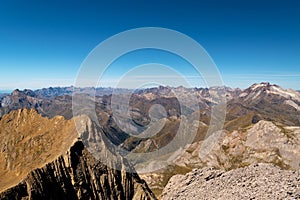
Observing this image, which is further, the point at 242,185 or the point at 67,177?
the point at 67,177

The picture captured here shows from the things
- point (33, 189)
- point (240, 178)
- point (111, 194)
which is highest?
point (240, 178)

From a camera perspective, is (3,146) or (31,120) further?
(31,120)

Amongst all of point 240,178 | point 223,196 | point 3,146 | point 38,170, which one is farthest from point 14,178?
point 240,178

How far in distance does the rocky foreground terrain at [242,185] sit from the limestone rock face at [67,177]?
1029cm

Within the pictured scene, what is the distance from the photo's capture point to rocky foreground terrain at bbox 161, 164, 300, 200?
40.8m

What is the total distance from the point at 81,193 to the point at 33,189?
36.3 ft

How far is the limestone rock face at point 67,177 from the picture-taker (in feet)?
159

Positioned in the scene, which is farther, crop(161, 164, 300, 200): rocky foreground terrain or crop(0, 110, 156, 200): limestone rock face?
crop(0, 110, 156, 200): limestone rock face

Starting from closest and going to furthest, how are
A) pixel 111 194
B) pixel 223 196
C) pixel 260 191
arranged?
pixel 260 191 → pixel 223 196 → pixel 111 194

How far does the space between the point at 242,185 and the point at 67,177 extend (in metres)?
32.0

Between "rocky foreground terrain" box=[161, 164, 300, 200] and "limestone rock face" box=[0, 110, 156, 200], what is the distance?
10287 millimetres

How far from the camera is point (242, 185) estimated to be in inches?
1879

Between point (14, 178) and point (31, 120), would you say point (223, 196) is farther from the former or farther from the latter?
point (31, 120)

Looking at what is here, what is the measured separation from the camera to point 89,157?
194 ft
